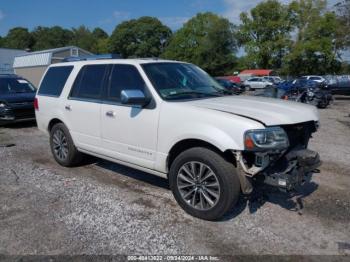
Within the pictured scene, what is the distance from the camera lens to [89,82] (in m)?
5.63

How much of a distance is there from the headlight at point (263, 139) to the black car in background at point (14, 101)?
911 cm

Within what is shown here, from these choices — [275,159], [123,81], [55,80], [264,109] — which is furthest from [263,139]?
[55,80]

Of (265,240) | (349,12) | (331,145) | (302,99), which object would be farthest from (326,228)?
(349,12)

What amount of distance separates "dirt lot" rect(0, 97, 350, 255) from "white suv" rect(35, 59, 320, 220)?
394mm

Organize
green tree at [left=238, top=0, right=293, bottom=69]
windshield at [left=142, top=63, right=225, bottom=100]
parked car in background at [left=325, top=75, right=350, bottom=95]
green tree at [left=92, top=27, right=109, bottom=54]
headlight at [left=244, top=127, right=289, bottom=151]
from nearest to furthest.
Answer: headlight at [left=244, top=127, right=289, bottom=151], windshield at [left=142, top=63, right=225, bottom=100], parked car in background at [left=325, top=75, right=350, bottom=95], green tree at [left=238, top=0, right=293, bottom=69], green tree at [left=92, top=27, right=109, bottom=54]

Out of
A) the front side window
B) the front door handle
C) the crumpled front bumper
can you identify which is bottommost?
the crumpled front bumper

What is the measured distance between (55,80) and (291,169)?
4.45 metres

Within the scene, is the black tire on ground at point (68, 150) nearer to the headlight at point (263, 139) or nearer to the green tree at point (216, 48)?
the headlight at point (263, 139)

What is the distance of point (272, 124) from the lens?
12.4 ft

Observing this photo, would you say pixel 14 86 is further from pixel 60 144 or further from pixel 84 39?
pixel 84 39

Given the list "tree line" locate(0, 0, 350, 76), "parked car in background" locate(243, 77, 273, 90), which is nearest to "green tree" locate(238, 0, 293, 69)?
"tree line" locate(0, 0, 350, 76)

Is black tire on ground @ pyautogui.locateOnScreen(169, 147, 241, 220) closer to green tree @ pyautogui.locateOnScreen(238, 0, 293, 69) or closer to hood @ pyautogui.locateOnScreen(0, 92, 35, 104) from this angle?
hood @ pyautogui.locateOnScreen(0, 92, 35, 104)

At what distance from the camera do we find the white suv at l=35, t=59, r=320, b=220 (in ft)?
12.6

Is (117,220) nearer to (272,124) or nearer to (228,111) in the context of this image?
(228,111)
